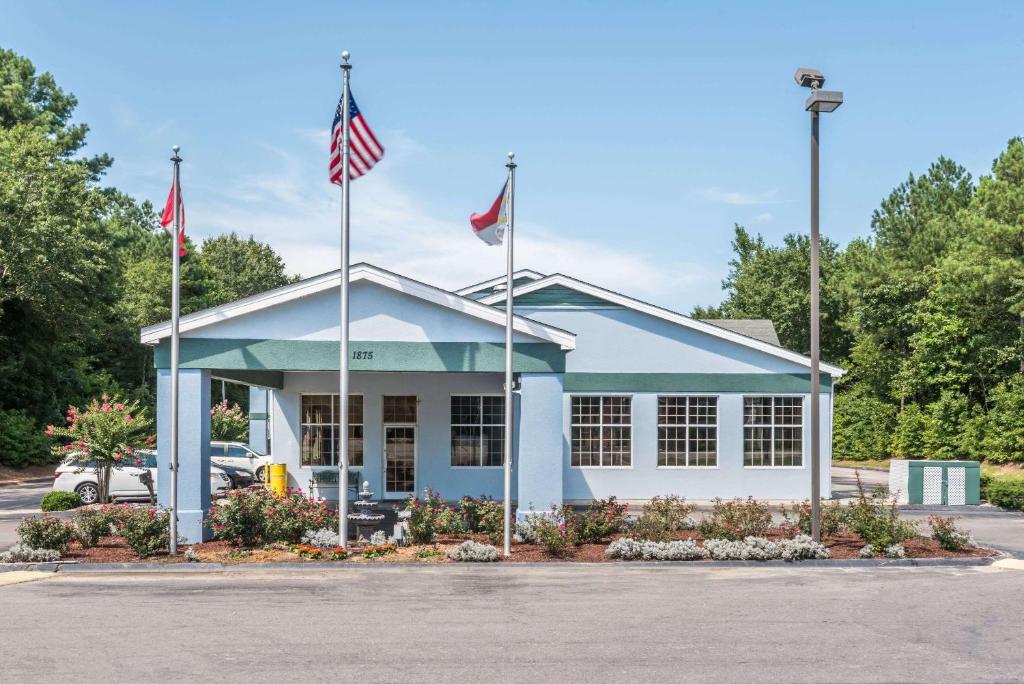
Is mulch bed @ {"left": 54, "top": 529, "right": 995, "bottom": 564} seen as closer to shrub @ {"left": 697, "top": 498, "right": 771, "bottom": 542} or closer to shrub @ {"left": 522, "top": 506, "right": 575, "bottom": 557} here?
shrub @ {"left": 522, "top": 506, "right": 575, "bottom": 557}

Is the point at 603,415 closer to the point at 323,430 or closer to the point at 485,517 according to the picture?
the point at 323,430

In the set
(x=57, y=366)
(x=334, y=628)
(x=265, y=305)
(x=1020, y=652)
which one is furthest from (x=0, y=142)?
(x=1020, y=652)

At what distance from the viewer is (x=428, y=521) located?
1894 centimetres

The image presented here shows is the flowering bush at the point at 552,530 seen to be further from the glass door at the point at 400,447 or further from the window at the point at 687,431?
the window at the point at 687,431

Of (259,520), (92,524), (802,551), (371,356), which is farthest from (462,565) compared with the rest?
(92,524)

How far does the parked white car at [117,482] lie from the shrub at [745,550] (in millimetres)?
16502

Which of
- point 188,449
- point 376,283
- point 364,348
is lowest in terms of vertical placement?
point 188,449

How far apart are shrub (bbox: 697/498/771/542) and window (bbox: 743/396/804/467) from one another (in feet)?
31.5

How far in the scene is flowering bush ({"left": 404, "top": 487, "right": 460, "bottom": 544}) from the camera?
1888 centimetres

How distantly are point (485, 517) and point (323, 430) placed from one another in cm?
981

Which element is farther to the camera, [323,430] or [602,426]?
[602,426]

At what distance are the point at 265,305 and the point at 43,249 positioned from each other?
26.9 meters

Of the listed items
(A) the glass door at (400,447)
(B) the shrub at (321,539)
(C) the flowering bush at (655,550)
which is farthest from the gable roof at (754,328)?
(B) the shrub at (321,539)

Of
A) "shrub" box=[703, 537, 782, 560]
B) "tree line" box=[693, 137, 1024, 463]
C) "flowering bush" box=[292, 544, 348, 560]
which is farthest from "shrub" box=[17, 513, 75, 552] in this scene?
"tree line" box=[693, 137, 1024, 463]
